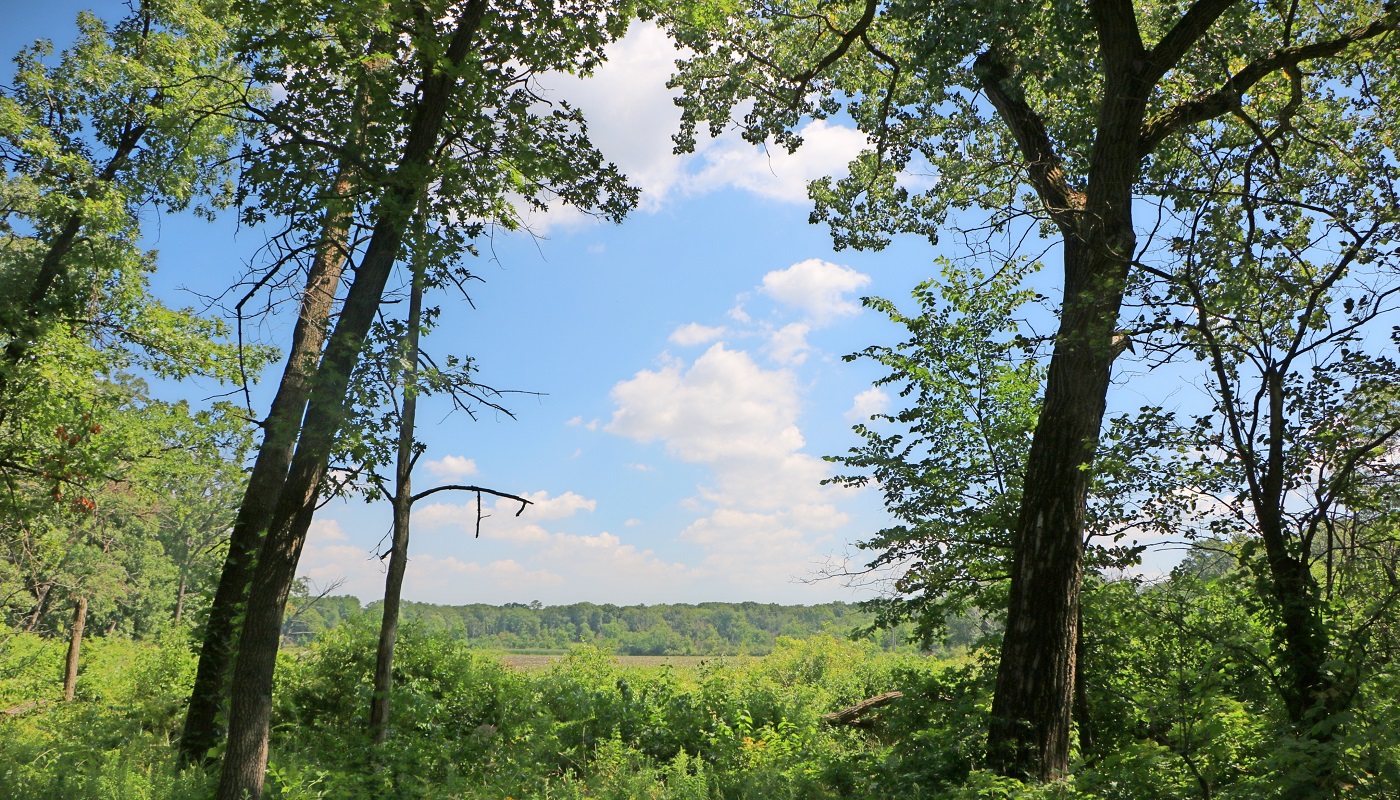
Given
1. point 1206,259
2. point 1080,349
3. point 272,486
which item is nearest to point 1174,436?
point 1080,349

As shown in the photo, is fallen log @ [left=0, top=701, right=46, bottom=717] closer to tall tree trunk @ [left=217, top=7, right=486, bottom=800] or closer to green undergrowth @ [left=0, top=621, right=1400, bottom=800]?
green undergrowth @ [left=0, top=621, right=1400, bottom=800]

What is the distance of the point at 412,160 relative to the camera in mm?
6660

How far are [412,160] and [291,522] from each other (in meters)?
3.09

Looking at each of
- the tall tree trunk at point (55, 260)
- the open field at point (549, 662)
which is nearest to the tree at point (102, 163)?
the tall tree trunk at point (55, 260)

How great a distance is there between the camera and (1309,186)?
261 inches

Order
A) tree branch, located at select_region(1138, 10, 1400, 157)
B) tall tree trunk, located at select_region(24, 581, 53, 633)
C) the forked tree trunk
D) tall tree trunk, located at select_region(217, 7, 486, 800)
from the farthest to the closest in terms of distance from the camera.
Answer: the forked tree trunk < tall tree trunk, located at select_region(24, 581, 53, 633) < tree branch, located at select_region(1138, 10, 1400, 157) < tall tree trunk, located at select_region(217, 7, 486, 800)

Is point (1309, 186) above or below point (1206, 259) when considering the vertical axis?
above

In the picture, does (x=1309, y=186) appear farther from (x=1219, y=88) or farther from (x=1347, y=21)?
(x=1347, y=21)

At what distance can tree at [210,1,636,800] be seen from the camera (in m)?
6.30

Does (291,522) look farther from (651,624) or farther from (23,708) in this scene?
(651,624)

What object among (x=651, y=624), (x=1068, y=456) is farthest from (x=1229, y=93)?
(x=651, y=624)

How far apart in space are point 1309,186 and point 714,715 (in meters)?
8.94

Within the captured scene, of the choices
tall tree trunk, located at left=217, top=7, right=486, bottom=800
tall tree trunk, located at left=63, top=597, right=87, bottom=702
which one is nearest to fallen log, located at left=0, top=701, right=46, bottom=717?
tall tree trunk, located at left=63, top=597, right=87, bottom=702

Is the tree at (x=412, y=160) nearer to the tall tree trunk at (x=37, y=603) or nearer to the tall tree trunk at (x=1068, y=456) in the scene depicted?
the tall tree trunk at (x=1068, y=456)
